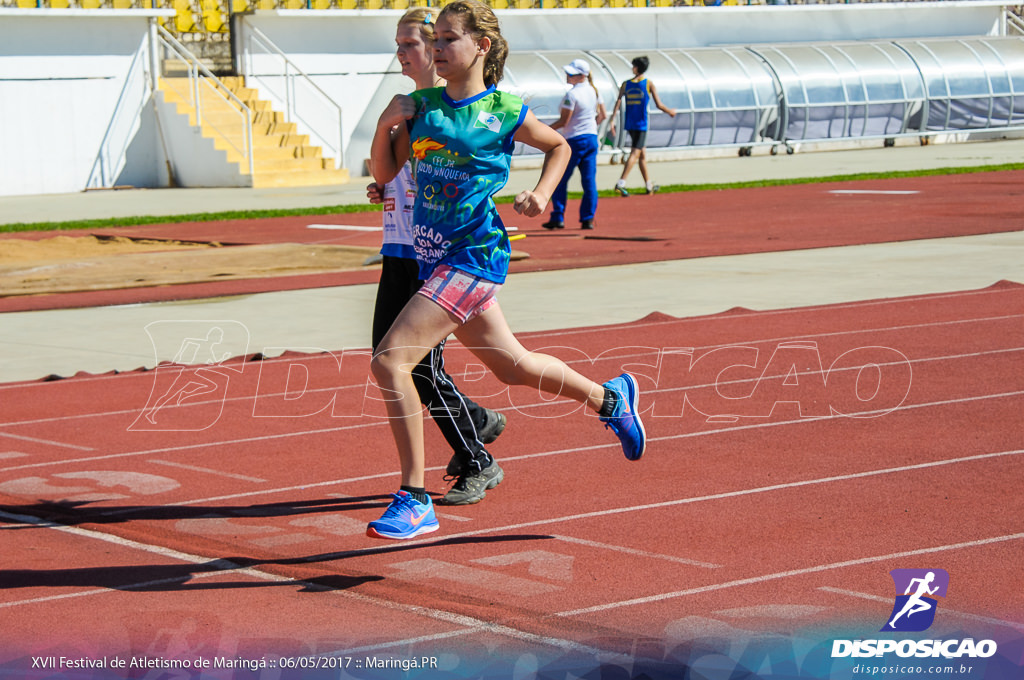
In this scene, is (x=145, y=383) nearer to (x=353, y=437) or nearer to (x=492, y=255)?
(x=353, y=437)

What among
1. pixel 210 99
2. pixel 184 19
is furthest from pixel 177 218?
pixel 184 19

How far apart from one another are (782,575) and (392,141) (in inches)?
87.0

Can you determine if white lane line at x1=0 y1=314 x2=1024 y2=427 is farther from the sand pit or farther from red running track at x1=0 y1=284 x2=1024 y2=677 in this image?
the sand pit

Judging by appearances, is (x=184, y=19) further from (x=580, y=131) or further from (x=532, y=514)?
(x=532, y=514)

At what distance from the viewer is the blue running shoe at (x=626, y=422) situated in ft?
19.9

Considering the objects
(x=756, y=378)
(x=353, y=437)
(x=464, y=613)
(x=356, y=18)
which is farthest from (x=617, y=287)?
(x=356, y=18)

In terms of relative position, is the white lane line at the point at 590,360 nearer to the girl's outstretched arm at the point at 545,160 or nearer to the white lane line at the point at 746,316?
the white lane line at the point at 746,316

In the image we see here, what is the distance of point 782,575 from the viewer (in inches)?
198

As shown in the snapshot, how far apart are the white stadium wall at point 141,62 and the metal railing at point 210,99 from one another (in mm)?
620

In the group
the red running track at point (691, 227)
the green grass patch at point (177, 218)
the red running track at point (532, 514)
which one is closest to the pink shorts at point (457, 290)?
the red running track at point (532, 514)

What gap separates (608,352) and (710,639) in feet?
18.9

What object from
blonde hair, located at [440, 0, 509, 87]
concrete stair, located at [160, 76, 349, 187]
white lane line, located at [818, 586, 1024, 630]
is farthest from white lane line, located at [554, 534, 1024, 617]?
concrete stair, located at [160, 76, 349, 187]

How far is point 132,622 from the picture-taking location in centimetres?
467

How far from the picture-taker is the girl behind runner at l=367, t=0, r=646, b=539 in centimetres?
550
